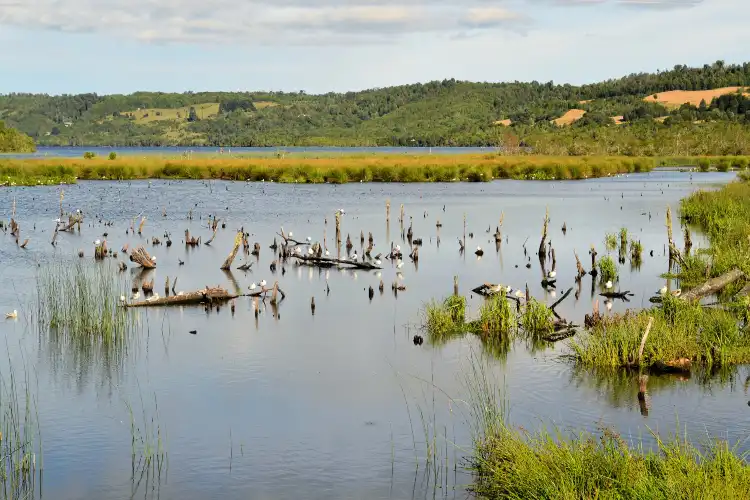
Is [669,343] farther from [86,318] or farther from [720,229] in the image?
[720,229]

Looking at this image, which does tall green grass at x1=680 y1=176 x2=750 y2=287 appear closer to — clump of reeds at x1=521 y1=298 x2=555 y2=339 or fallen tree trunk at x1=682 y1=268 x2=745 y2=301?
fallen tree trunk at x1=682 y1=268 x2=745 y2=301

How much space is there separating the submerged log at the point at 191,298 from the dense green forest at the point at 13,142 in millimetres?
177593

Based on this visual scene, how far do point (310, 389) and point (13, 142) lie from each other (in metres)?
190

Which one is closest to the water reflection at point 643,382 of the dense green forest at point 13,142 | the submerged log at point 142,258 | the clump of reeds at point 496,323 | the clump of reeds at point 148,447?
the clump of reeds at point 496,323

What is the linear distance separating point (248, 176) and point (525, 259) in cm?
5325

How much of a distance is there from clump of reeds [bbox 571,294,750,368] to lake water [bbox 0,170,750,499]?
0.48 metres

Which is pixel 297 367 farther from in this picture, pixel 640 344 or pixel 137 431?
pixel 640 344

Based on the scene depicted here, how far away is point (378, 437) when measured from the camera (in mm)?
14070

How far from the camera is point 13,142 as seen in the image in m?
191

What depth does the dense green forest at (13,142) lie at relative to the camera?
618ft

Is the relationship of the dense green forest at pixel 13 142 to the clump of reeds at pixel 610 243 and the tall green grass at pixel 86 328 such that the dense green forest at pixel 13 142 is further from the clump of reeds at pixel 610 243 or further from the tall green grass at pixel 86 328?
the tall green grass at pixel 86 328

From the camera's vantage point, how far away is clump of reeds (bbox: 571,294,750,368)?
1728 centimetres

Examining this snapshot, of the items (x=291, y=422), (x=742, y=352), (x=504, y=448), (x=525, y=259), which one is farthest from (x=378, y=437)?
(x=525, y=259)

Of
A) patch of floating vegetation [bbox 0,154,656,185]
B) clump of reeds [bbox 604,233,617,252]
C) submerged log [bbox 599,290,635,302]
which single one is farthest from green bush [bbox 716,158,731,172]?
submerged log [bbox 599,290,635,302]
